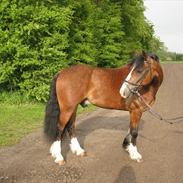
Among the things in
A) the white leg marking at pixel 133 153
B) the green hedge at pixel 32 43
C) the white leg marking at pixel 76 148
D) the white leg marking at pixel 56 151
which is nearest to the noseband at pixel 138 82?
the white leg marking at pixel 133 153

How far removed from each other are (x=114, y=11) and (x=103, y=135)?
2196 centimetres

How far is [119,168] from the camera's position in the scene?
702cm

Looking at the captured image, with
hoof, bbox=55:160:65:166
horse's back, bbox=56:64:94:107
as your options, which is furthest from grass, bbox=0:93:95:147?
horse's back, bbox=56:64:94:107

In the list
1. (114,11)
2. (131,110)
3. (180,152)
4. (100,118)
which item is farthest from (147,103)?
(114,11)

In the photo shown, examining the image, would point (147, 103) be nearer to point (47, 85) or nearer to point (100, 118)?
point (100, 118)

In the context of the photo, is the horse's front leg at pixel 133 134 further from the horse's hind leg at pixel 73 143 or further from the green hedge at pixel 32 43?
the green hedge at pixel 32 43

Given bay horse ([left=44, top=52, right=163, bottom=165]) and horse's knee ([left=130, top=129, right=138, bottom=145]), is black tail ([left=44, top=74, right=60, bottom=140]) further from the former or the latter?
horse's knee ([left=130, top=129, right=138, bottom=145])

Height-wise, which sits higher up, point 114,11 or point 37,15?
point 37,15

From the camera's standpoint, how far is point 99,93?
798 centimetres

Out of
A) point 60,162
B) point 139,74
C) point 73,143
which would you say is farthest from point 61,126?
point 139,74

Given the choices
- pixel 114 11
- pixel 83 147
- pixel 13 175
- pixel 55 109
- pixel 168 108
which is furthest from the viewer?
pixel 114 11

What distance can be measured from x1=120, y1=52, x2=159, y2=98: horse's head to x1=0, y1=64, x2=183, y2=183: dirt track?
1401 mm

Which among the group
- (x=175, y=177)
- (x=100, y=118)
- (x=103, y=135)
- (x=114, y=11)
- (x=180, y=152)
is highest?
(x=175, y=177)

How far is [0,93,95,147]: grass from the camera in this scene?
31.0ft
